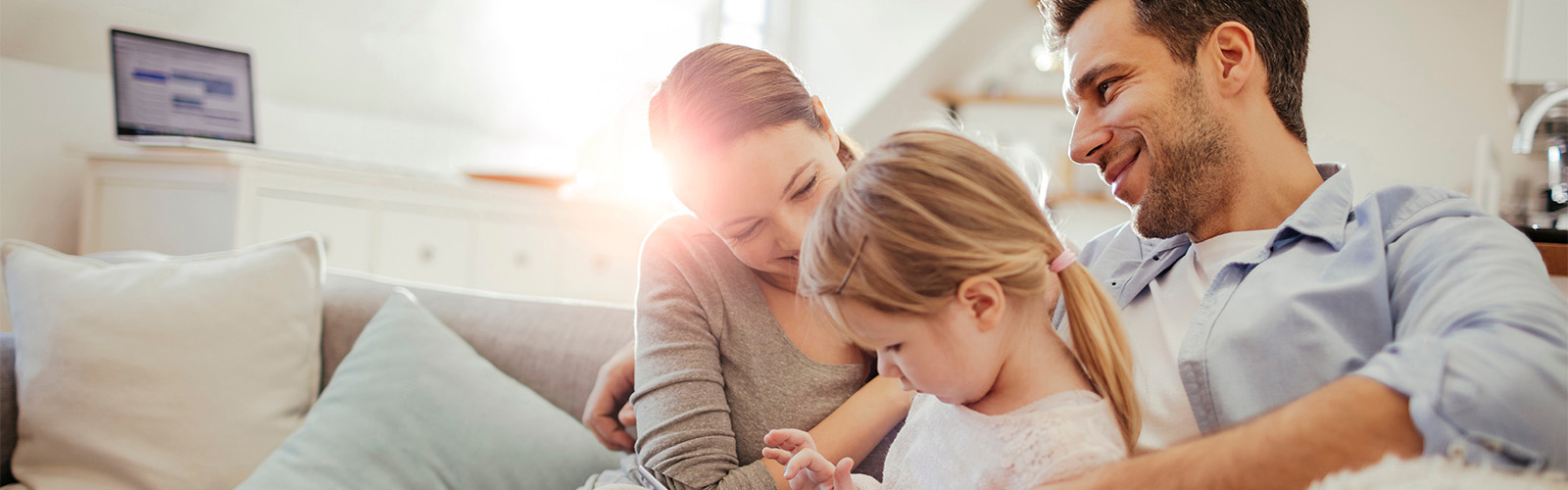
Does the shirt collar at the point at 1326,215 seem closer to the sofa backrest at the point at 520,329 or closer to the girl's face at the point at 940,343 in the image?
the girl's face at the point at 940,343

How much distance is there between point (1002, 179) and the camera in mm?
854

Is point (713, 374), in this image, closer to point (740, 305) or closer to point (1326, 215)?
point (740, 305)

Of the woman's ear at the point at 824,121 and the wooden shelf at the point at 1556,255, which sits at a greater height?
the woman's ear at the point at 824,121

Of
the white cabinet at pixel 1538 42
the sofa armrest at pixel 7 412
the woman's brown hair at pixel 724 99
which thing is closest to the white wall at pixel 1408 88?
the white cabinet at pixel 1538 42

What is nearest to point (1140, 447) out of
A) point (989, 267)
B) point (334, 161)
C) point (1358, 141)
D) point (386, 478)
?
point (989, 267)

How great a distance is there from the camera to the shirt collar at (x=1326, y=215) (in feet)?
3.28

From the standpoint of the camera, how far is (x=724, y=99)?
1.10 meters

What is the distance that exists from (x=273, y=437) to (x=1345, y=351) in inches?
61.3

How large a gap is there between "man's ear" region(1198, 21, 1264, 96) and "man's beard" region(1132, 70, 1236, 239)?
34 millimetres

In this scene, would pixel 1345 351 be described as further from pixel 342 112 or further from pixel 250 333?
pixel 342 112

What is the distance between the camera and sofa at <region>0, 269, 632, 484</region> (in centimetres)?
162

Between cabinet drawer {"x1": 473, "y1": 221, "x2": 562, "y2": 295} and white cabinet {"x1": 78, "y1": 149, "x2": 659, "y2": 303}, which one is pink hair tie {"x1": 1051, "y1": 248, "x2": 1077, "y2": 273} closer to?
white cabinet {"x1": 78, "y1": 149, "x2": 659, "y2": 303}

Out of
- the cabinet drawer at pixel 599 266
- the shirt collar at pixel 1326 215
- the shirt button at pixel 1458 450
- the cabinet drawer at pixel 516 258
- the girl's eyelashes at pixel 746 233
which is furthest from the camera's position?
the cabinet drawer at pixel 599 266

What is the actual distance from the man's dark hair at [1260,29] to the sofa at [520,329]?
99 centimetres
